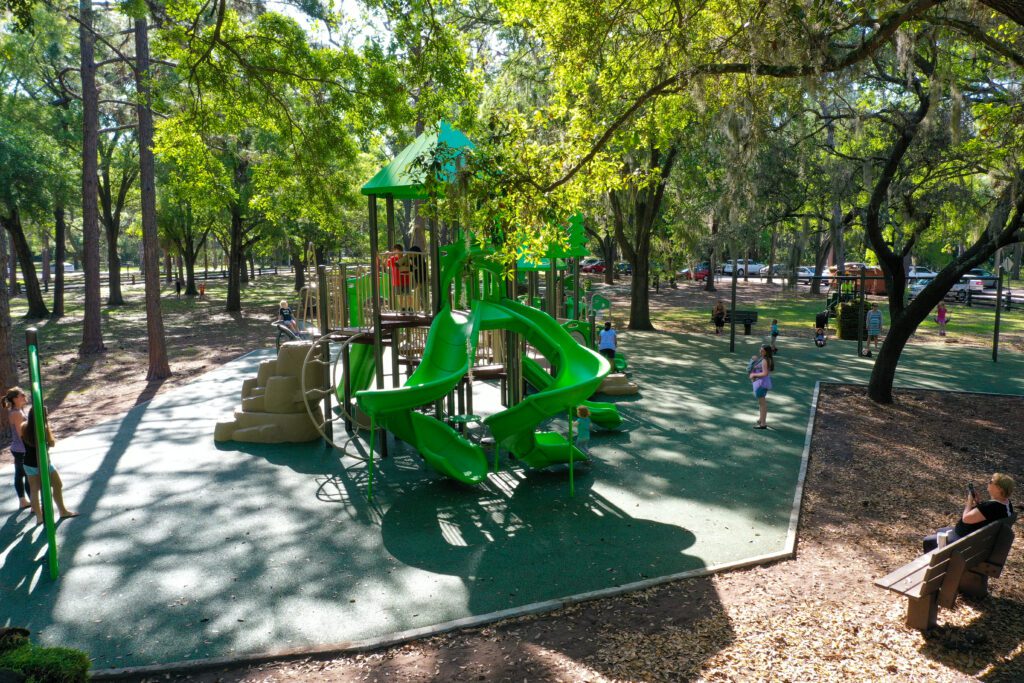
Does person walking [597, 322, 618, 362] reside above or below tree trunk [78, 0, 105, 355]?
below

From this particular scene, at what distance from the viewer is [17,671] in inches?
166

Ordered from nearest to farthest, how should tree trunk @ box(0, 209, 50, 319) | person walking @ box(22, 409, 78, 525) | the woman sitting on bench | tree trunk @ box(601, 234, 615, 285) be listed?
the woman sitting on bench, person walking @ box(22, 409, 78, 525), tree trunk @ box(0, 209, 50, 319), tree trunk @ box(601, 234, 615, 285)

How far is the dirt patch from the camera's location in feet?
17.4

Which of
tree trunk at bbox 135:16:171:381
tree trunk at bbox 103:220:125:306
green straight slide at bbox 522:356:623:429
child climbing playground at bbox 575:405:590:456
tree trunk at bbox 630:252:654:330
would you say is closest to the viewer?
child climbing playground at bbox 575:405:590:456

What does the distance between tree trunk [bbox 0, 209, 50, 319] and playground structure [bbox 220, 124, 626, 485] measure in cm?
2042

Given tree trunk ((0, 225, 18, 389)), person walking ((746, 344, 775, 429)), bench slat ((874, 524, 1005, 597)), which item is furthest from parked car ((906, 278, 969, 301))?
tree trunk ((0, 225, 18, 389))

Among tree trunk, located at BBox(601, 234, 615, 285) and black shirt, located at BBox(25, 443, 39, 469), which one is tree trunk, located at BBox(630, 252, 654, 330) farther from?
tree trunk, located at BBox(601, 234, 615, 285)

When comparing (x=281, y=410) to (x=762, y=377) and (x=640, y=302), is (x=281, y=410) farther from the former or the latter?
(x=640, y=302)

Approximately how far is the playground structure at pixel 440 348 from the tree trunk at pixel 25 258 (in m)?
20.4

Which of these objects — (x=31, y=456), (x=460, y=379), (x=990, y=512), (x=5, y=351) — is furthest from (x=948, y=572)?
(x=5, y=351)

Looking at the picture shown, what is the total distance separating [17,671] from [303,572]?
3017 millimetres

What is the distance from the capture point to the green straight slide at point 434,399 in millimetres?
8938

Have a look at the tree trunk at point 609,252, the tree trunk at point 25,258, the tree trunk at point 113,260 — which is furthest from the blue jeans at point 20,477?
the tree trunk at point 609,252

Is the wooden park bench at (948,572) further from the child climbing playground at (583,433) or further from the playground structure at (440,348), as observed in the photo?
the child climbing playground at (583,433)
